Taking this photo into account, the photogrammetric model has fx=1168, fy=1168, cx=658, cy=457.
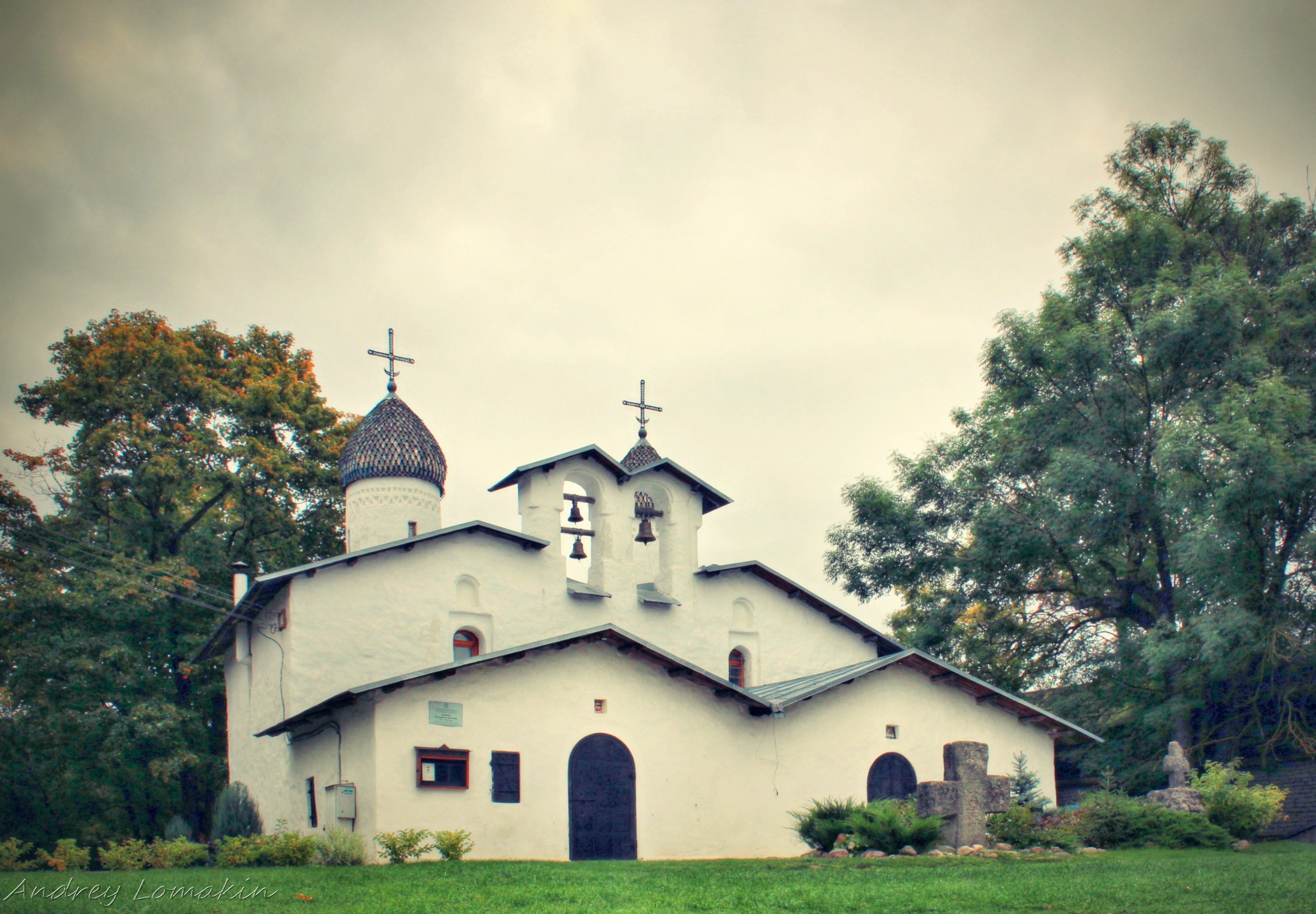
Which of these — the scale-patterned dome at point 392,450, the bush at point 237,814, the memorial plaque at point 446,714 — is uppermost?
the scale-patterned dome at point 392,450

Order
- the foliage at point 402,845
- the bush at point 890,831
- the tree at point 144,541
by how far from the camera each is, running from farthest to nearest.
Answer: the tree at point 144,541 → the foliage at point 402,845 → the bush at point 890,831

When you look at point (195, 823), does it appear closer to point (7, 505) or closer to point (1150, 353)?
point (7, 505)

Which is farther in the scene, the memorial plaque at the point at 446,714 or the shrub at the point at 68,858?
the memorial plaque at the point at 446,714

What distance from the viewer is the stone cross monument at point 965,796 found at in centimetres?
1775

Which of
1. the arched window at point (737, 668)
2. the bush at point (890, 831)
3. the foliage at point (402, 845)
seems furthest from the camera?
the arched window at point (737, 668)

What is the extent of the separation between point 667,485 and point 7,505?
17.4 m

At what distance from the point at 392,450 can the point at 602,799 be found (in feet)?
35.0

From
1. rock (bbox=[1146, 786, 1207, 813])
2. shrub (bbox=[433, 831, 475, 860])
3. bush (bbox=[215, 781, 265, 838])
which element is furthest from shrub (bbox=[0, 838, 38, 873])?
rock (bbox=[1146, 786, 1207, 813])

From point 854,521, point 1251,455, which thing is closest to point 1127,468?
point 1251,455

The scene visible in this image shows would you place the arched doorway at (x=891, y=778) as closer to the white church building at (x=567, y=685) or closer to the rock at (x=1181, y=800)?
the white church building at (x=567, y=685)

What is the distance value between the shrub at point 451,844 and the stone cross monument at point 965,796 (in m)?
7.11

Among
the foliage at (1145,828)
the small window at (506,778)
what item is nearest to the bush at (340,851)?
the small window at (506,778)

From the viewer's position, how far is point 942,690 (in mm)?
24344

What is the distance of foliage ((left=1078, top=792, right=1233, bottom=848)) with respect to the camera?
17828 millimetres
